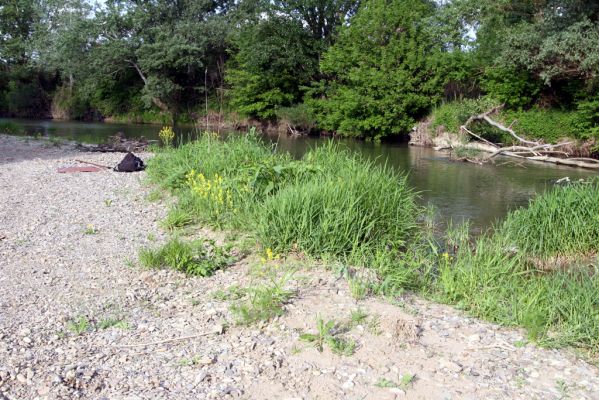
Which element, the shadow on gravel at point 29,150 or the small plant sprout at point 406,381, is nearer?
the small plant sprout at point 406,381

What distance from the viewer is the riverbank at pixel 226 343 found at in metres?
3.95

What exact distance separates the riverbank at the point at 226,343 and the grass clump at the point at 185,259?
12 cm

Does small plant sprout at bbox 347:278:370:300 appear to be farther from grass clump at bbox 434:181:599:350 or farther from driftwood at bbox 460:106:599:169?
driftwood at bbox 460:106:599:169

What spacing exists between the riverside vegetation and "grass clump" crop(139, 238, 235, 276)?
102 millimetres

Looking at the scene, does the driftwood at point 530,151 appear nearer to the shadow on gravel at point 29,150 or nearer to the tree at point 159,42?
the shadow on gravel at point 29,150

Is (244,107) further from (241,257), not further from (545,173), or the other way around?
(241,257)

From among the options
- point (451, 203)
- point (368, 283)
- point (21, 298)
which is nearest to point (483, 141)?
point (451, 203)

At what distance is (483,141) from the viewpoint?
81.4 feet

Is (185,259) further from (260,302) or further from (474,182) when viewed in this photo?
(474,182)

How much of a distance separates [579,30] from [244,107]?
75.1 feet

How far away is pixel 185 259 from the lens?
6430mm

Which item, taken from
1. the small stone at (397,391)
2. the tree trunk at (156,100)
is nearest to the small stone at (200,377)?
the small stone at (397,391)

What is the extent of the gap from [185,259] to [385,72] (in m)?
25.4

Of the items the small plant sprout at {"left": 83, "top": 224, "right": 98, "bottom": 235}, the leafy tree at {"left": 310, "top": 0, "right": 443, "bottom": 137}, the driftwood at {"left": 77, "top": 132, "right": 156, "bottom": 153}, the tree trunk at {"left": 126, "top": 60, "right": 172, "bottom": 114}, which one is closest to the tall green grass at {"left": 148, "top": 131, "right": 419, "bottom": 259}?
the small plant sprout at {"left": 83, "top": 224, "right": 98, "bottom": 235}
